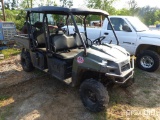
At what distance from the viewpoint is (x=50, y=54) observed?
4.11m

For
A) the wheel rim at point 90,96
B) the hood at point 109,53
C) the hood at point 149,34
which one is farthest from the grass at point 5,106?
the hood at point 149,34

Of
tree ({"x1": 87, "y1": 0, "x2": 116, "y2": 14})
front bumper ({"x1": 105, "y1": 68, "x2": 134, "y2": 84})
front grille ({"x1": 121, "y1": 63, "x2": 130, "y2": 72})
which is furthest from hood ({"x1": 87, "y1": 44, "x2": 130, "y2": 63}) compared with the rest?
tree ({"x1": 87, "y1": 0, "x2": 116, "y2": 14})

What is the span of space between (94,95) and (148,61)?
312 centimetres

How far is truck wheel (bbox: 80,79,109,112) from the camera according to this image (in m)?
3.14

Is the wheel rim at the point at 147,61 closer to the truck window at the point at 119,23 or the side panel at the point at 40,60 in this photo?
the truck window at the point at 119,23

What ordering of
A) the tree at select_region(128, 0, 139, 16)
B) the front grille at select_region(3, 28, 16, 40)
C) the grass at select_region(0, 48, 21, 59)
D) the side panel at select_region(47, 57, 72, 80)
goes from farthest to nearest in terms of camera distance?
the tree at select_region(128, 0, 139, 16) < the front grille at select_region(3, 28, 16, 40) < the grass at select_region(0, 48, 21, 59) < the side panel at select_region(47, 57, 72, 80)

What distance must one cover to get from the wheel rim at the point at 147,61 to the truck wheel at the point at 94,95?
304 cm

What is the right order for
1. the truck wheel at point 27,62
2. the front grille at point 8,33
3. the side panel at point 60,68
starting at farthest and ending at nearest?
the front grille at point 8,33 < the truck wheel at point 27,62 < the side panel at point 60,68

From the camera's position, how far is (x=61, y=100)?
3.89 metres

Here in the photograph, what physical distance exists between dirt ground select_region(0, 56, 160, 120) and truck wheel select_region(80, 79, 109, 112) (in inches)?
6.9

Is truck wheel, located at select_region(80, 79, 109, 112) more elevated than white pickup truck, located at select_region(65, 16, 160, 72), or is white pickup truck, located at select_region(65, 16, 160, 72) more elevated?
white pickup truck, located at select_region(65, 16, 160, 72)

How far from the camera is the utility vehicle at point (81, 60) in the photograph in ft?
10.4

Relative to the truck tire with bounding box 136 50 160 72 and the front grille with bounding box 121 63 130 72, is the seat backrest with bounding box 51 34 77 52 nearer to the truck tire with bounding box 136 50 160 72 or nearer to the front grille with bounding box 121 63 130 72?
the front grille with bounding box 121 63 130 72

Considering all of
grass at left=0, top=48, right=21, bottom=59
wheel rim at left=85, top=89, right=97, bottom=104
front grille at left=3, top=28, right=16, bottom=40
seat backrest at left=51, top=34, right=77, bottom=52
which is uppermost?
front grille at left=3, top=28, right=16, bottom=40
